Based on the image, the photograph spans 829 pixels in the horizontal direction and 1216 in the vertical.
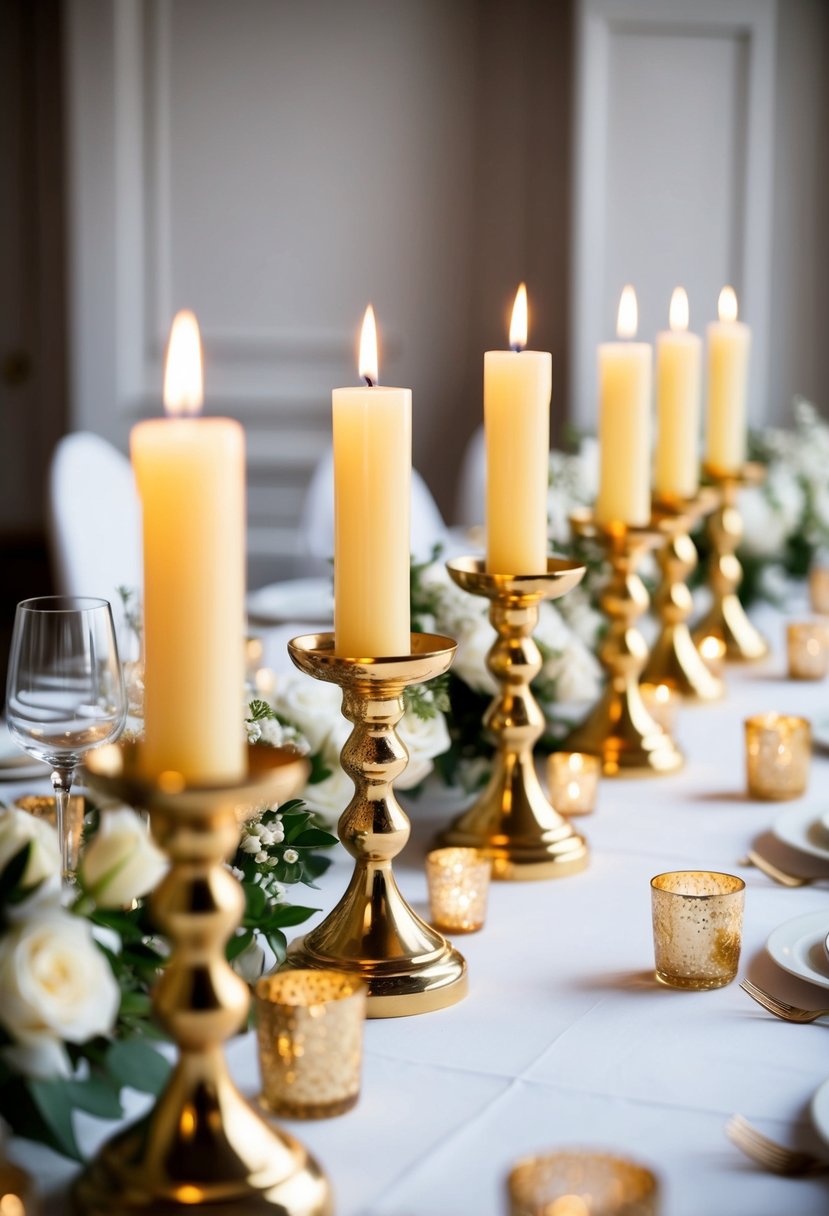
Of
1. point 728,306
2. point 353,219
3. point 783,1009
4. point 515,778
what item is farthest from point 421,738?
point 353,219

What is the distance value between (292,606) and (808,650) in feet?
2.64

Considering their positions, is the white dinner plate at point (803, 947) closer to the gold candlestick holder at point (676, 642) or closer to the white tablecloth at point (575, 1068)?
the white tablecloth at point (575, 1068)

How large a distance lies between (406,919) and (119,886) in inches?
13.1

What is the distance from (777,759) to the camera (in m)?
1.48

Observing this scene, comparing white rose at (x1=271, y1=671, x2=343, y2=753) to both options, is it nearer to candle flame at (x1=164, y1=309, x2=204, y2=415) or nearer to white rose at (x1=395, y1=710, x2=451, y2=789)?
white rose at (x1=395, y1=710, x2=451, y2=789)

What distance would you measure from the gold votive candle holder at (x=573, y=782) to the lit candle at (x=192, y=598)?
0.80 metres

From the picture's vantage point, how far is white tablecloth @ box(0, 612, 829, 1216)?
0.75 m

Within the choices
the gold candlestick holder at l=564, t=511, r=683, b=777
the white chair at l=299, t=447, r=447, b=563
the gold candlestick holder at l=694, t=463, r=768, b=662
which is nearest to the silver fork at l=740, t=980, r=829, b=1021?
the gold candlestick holder at l=564, t=511, r=683, b=777

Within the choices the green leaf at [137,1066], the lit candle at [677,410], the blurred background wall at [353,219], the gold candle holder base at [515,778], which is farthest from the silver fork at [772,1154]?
the blurred background wall at [353,219]

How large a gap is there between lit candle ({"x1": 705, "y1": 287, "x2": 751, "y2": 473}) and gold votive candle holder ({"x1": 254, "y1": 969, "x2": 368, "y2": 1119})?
1.54 metres

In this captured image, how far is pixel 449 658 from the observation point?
94 cm

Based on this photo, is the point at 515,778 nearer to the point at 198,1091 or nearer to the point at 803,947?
the point at 803,947

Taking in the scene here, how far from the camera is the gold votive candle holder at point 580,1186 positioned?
0.62 metres

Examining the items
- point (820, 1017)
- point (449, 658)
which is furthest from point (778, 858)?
point (449, 658)
